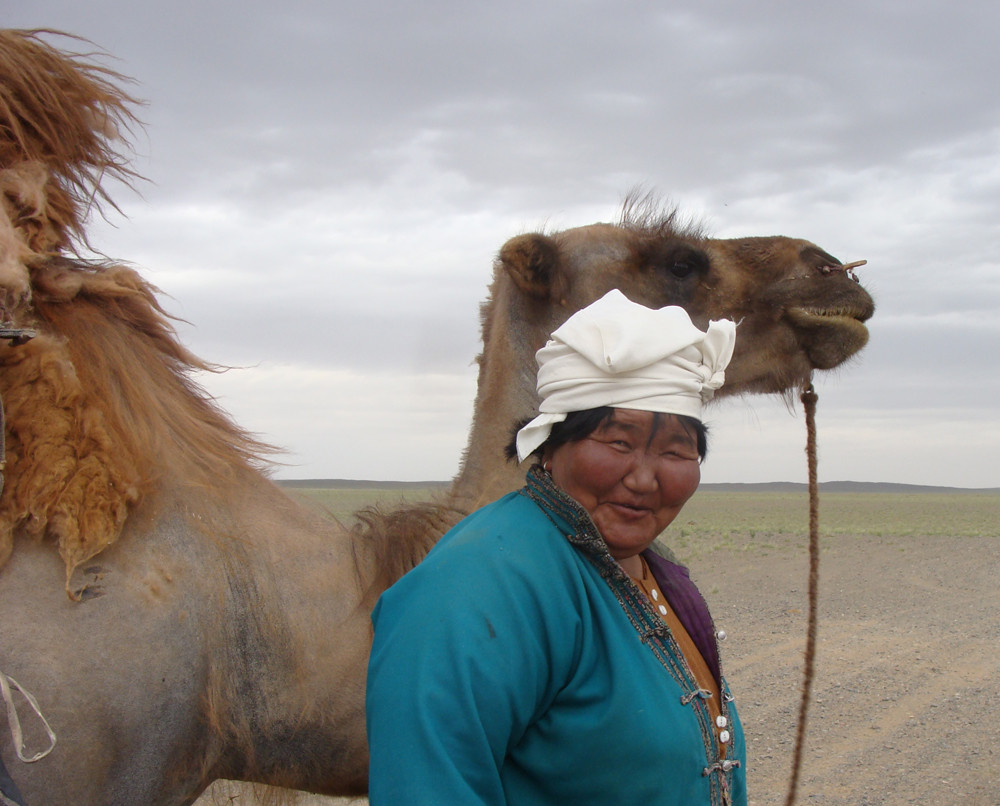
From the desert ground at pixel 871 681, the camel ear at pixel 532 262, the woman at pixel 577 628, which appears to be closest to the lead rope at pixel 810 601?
the woman at pixel 577 628

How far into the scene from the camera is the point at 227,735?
259 centimetres

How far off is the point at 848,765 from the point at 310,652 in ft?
17.7

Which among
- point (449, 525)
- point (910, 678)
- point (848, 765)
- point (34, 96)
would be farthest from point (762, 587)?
point (34, 96)

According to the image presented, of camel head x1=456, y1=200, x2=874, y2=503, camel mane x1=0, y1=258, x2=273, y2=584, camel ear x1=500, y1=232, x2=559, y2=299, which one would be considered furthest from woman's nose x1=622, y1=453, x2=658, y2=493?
camel ear x1=500, y1=232, x2=559, y2=299

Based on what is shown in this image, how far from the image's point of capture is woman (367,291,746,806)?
5.10 ft

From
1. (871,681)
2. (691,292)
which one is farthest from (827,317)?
(871,681)

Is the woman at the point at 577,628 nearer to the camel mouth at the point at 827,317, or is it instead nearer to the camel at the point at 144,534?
the camel at the point at 144,534

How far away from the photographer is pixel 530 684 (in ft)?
5.28

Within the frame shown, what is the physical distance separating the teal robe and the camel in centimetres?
95

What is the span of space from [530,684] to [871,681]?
27.3ft

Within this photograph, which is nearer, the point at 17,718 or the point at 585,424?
the point at 585,424

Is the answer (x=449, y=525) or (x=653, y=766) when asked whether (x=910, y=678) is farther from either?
(x=653, y=766)

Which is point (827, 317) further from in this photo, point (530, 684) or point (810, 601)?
point (530, 684)

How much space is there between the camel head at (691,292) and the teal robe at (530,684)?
164 cm
